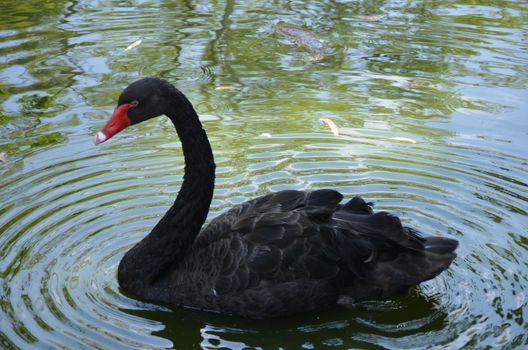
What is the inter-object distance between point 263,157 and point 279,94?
1.50 meters

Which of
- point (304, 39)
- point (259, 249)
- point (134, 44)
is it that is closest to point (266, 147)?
point (259, 249)

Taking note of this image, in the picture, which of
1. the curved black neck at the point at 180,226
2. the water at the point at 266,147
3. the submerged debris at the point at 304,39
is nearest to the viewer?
the water at the point at 266,147

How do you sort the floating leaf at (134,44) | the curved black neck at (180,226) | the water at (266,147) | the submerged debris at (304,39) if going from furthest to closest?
the floating leaf at (134,44) < the submerged debris at (304,39) < the curved black neck at (180,226) < the water at (266,147)

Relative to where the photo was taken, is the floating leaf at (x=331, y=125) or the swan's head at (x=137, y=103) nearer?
the swan's head at (x=137, y=103)

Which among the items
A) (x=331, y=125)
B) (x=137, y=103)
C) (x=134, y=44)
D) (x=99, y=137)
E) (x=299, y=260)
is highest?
(x=137, y=103)

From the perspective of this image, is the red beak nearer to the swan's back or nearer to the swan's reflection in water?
the swan's back

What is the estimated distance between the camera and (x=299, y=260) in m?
4.96

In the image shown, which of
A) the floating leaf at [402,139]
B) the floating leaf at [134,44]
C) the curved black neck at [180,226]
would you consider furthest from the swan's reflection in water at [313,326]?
the floating leaf at [134,44]

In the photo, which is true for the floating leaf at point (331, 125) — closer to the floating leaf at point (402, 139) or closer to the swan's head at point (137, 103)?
the floating leaf at point (402, 139)

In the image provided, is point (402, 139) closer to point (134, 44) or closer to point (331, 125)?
point (331, 125)

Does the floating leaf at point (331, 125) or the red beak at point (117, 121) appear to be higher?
the red beak at point (117, 121)

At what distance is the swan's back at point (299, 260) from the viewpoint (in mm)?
4945

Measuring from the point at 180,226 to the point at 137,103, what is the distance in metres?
0.76

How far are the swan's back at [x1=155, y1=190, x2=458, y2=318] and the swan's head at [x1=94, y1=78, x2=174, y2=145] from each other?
758mm
